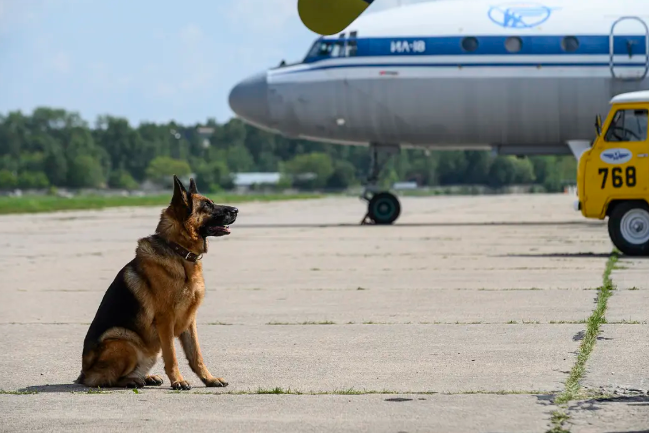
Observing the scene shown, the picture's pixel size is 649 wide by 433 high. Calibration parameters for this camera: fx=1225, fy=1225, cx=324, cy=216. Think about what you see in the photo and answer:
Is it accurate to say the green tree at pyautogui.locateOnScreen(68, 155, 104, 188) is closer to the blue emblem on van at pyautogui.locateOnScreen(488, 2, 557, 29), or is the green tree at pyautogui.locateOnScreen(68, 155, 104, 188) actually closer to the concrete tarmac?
the blue emblem on van at pyautogui.locateOnScreen(488, 2, 557, 29)

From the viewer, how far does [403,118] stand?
92.1ft

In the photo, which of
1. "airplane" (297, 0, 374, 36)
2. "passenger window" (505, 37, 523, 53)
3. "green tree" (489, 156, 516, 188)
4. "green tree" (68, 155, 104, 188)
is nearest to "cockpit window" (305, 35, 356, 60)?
"passenger window" (505, 37, 523, 53)

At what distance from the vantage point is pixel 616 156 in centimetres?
1789

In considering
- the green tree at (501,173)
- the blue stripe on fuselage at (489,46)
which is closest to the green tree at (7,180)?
the green tree at (501,173)

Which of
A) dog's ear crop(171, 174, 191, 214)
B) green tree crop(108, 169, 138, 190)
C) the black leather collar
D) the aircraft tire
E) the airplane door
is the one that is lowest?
green tree crop(108, 169, 138, 190)

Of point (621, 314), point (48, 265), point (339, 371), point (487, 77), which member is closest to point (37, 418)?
point (339, 371)

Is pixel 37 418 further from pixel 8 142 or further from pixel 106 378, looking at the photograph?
pixel 8 142

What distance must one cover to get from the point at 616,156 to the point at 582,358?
1048cm

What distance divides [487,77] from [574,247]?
806cm

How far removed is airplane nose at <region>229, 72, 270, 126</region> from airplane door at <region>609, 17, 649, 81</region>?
7.88 metres

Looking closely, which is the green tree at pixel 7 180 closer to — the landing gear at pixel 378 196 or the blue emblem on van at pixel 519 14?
the landing gear at pixel 378 196

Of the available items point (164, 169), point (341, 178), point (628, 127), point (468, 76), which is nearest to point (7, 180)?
point (164, 169)

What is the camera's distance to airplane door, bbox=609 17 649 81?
2641 cm

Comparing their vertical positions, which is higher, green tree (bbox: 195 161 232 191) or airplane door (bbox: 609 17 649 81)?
airplane door (bbox: 609 17 649 81)
